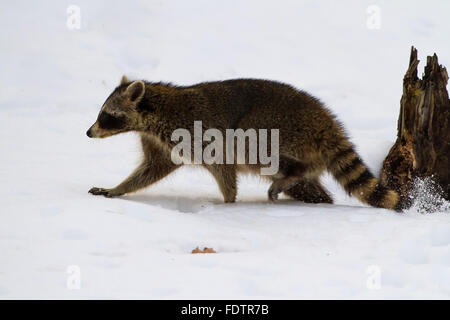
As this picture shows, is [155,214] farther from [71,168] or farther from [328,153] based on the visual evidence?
[71,168]

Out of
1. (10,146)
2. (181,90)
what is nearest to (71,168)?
(10,146)

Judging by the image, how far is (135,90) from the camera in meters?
6.86

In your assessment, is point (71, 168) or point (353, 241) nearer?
point (353, 241)

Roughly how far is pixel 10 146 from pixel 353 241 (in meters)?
4.61

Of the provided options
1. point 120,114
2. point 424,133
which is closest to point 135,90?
point 120,114

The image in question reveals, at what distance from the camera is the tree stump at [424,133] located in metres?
6.57

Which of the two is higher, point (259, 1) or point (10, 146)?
point (259, 1)

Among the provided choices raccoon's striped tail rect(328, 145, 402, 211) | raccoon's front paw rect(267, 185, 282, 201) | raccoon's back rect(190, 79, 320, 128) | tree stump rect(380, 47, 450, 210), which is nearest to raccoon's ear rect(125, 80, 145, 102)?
raccoon's back rect(190, 79, 320, 128)

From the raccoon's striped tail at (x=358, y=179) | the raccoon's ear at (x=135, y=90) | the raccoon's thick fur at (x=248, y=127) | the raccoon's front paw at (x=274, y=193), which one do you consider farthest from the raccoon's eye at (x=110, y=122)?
the raccoon's striped tail at (x=358, y=179)

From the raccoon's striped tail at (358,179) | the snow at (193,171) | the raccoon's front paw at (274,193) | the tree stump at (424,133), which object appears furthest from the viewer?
the raccoon's front paw at (274,193)

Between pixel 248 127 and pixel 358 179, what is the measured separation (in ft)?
3.85

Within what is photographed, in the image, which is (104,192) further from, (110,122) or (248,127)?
(248,127)

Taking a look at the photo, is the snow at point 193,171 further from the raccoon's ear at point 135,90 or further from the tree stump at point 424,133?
the raccoon's ear at point 135,90

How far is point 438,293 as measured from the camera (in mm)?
4383
